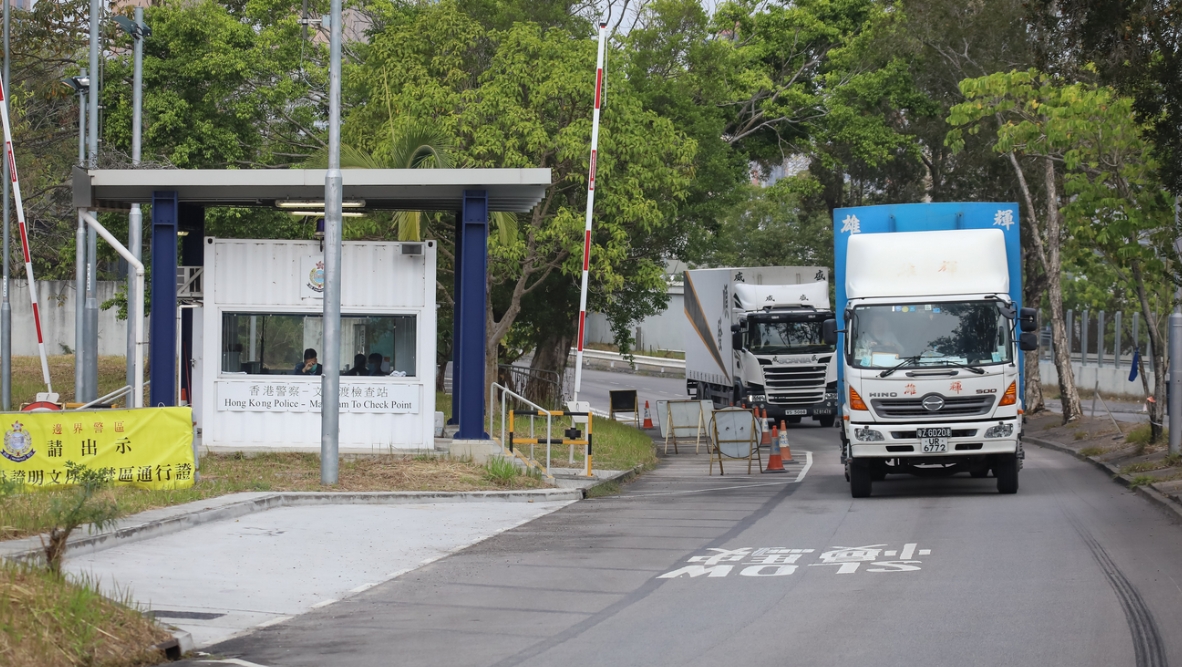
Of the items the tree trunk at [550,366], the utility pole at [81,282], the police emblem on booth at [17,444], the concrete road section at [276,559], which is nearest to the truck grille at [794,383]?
the tree trunk at [550,366]

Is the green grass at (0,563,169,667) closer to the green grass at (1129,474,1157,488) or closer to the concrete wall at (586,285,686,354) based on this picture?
the green grass at (1129,474,1157,488)

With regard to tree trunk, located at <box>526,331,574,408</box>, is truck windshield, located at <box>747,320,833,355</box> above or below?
above

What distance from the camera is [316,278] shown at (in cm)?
1934

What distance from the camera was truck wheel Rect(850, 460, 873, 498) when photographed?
58.6 ft

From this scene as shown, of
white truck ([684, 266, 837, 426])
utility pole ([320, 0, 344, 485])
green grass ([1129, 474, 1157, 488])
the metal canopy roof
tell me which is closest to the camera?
utility pole ([320, 0, 344, 485])

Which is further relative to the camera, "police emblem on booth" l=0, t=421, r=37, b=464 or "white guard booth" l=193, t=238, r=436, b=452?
"white guard booth" l=193, t=238, r=436, b=452

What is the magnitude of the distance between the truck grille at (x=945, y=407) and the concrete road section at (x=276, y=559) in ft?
16.0

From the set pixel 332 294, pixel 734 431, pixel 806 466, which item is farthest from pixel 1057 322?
pixel 332 294

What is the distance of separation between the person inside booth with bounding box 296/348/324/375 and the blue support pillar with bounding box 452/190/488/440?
2.17 metres

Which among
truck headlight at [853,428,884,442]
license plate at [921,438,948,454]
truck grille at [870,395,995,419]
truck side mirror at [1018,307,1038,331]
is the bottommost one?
license plate at [921,438,948,454]

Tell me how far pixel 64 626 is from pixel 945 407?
1240 cm

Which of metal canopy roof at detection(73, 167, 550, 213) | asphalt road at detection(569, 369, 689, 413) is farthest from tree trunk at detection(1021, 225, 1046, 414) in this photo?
metal canopy roof at detection(73, 167, 550, 213)

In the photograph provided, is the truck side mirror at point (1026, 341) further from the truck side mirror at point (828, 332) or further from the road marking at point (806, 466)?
the road marking at point (806, 466)

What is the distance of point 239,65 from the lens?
32719mm
